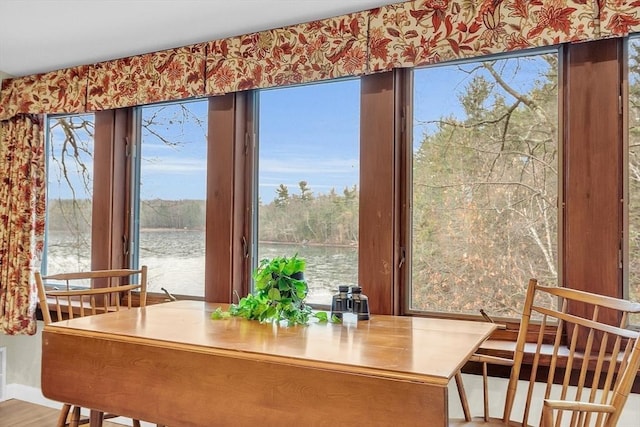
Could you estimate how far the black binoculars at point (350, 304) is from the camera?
6.62 feet

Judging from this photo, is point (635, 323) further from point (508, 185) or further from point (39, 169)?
point (39, 169)

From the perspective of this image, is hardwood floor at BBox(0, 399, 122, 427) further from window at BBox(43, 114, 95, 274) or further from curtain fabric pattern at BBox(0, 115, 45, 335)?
window at BBox(43, 114, 95, 274)

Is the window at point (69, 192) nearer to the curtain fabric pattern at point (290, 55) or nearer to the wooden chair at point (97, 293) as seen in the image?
the wooden chair at point (97, 293)

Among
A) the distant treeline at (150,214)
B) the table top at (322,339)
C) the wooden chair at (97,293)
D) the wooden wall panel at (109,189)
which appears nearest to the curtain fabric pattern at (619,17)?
the table top at (322,339)

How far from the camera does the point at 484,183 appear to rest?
90.0 inches

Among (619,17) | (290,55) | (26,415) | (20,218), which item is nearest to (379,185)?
(290,55)

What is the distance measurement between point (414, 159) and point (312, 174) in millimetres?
591

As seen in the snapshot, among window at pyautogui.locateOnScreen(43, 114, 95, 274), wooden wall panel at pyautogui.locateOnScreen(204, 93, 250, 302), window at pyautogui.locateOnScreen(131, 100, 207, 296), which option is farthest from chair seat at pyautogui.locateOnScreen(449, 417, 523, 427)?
window at pyautogui.locateOnScreen(43, 114, 95, 274)

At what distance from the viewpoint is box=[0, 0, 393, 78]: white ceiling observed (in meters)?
2.27

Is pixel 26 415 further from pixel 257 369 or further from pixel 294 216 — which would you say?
pixel 257 369

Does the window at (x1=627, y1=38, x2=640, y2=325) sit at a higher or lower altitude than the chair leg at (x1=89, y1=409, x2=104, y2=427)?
higher

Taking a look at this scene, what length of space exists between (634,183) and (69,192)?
3434 mm

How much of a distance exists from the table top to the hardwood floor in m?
1.49

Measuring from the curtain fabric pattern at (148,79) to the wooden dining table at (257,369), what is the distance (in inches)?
56.3
